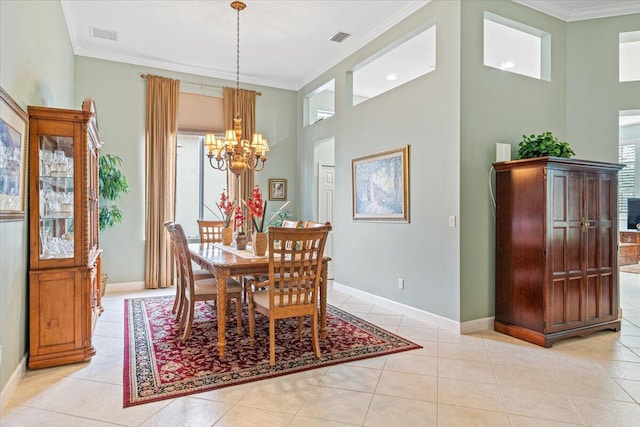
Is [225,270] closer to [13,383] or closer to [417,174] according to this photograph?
[13,383]

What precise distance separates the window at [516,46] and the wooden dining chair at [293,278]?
2.95 m

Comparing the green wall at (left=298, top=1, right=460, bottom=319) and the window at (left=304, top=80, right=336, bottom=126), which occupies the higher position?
the window at (left=304, top=80, right=336, bottom=126)

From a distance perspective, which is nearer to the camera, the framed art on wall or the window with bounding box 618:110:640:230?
the framed art on wall

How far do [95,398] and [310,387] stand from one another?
1.35 m

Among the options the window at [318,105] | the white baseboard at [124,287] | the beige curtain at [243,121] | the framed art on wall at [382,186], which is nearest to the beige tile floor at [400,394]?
the framed art on wall at [382,186]

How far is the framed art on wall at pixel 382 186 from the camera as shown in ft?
14.4

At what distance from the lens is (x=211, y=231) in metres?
5.27

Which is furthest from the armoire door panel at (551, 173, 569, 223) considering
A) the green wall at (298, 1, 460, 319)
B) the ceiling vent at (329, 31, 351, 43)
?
the ceiling vent at (329, 31, 351, 43)

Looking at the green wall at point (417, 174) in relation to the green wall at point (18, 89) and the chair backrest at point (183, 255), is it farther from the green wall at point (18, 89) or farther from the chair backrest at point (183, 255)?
the green wall at point (18, 89)

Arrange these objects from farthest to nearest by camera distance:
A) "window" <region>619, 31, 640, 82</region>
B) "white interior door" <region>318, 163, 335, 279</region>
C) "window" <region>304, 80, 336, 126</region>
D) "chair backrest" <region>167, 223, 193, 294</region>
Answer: "window" <region>304, 80, 336, 126</region> < "white interior door" <region>318, 163, 335, 279</region> < "window" <region>619, 31, 640, 82</region> < "chair backrest" <region>167, 223, 193, 294</region>

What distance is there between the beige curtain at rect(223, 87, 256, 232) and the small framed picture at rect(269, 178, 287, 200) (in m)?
0.40

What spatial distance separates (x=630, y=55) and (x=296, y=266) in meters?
5.28

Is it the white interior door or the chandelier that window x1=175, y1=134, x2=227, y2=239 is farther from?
the chandelier

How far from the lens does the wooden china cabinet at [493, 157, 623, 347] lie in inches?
Answer: 133
